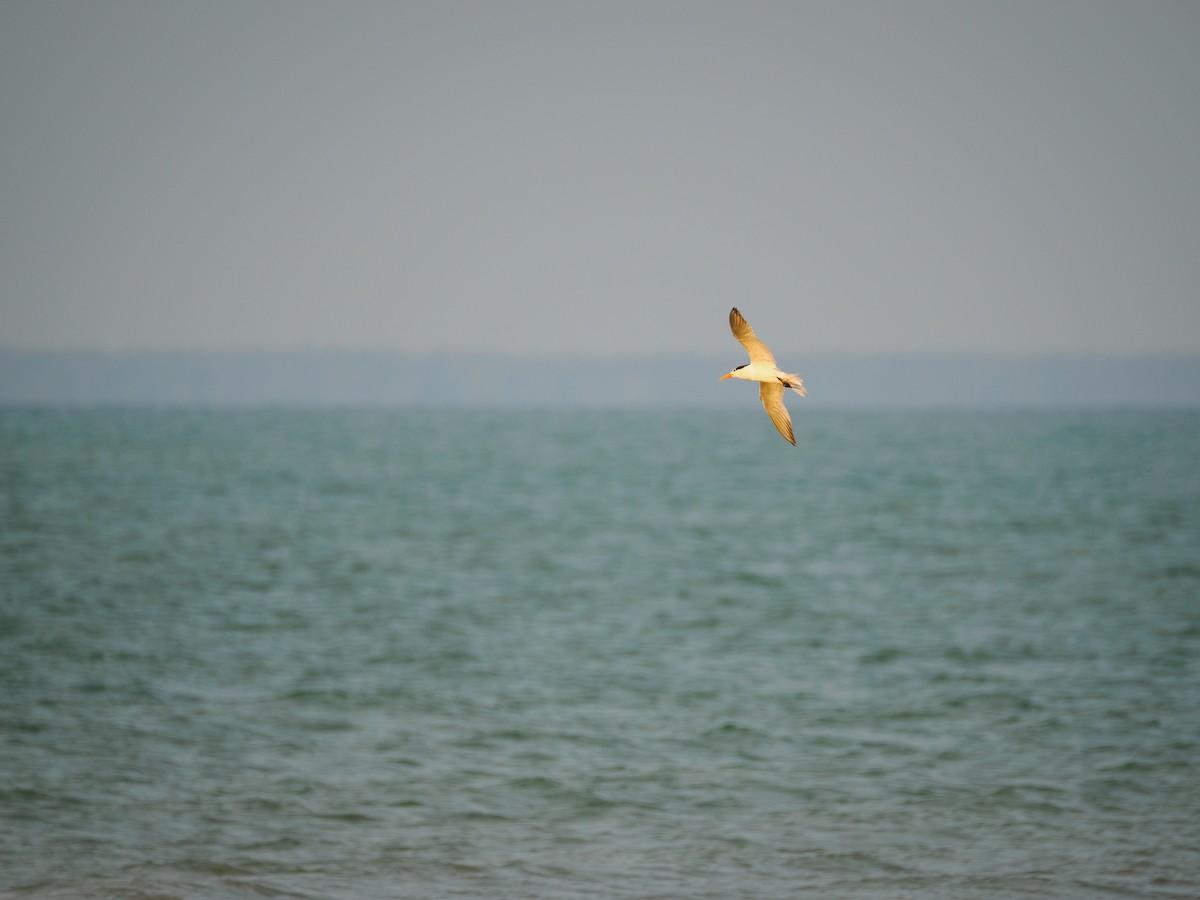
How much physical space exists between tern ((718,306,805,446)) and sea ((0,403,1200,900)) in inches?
345

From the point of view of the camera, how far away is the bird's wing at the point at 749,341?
231 inches

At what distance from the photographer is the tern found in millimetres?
5701

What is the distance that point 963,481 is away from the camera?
80938 mm

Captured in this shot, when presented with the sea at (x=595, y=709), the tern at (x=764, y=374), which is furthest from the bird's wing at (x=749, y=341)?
the sea at (x=595, y=709)

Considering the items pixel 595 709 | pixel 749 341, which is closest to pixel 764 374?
pixel 749 341

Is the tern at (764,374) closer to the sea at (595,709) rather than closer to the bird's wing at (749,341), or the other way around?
the bird's wing at (749,341)

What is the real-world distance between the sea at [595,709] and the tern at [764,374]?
8.76 meters

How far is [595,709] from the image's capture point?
21453 millimetres

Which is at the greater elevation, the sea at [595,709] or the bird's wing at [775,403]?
the bird's wing at [775,403]

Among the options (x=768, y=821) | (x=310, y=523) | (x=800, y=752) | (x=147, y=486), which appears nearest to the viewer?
(x=768, y=821)

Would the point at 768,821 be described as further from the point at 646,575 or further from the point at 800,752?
the point at 646,575

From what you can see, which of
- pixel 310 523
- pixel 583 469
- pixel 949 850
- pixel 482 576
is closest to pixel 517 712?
pixel 949 850

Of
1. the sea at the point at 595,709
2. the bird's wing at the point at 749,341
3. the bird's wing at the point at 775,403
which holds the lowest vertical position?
the sea at the point at 595,709

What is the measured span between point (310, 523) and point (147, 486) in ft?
76.4
